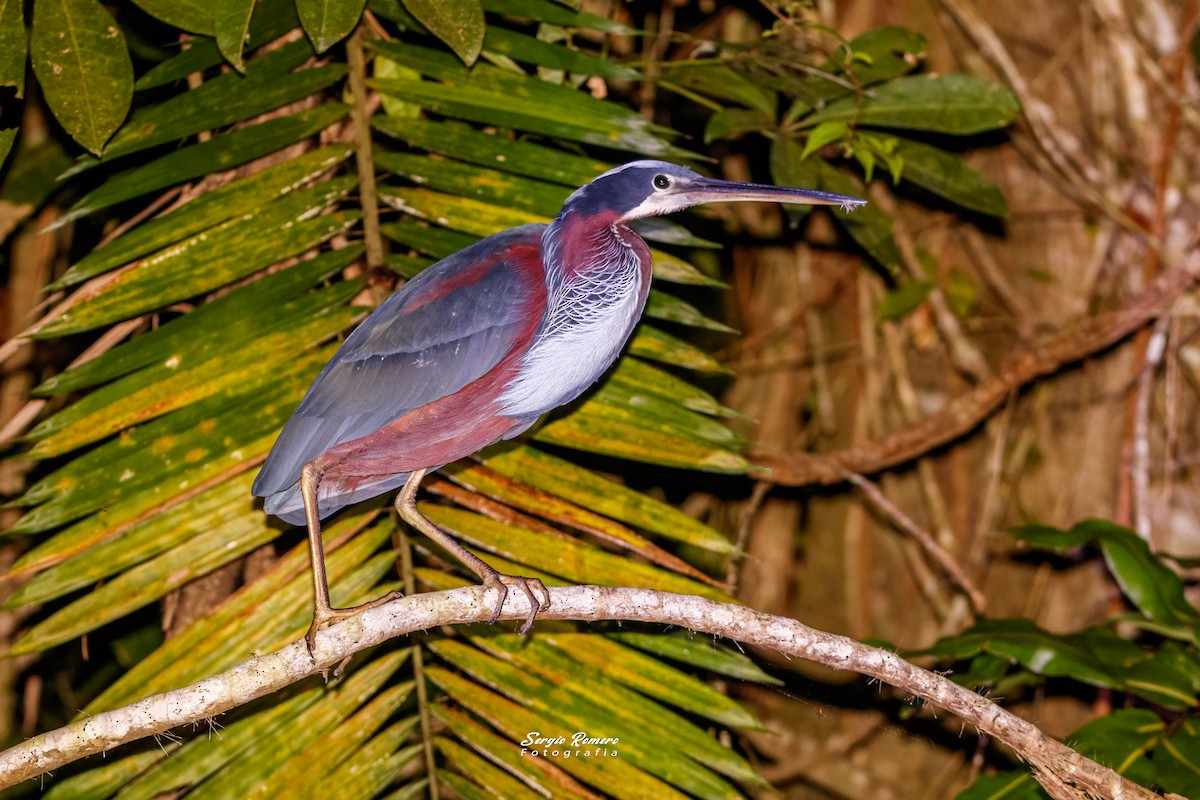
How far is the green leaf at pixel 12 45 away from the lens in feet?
8.89

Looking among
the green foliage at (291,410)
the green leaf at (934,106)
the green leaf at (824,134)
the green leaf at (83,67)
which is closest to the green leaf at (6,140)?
the green foliage at (291,410)

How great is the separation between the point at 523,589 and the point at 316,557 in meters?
0.50

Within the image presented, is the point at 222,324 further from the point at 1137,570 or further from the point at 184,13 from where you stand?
the point at 1137,570

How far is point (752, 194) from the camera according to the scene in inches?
97.3

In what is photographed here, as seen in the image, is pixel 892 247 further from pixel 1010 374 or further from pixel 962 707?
pixel 962 707

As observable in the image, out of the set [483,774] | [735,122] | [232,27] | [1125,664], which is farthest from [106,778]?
[1125,664]

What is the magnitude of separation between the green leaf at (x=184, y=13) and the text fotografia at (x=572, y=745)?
6.71 ft

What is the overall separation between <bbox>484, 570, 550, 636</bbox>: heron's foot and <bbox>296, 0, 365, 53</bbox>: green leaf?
1.40 meters

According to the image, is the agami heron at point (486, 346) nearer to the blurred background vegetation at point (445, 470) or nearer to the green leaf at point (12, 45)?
the blurred background vegetation at point (445, 470)

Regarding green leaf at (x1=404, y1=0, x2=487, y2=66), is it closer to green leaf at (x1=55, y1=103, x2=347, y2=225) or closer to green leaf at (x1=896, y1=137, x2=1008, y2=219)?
green leaf at (x1=55, y1=103, x2=347, y2=225)

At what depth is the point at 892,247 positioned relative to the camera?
360 cm

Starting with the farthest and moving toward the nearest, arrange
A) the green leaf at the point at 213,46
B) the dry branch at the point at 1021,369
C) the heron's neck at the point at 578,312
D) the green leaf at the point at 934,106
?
the dry branch at the point at 1021,369 < the green leaf at the point at 934,106 < the green leaf at the point at 213,46 < the heron's neck at the point at 578,312

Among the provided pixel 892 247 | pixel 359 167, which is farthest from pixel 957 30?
pixel 359 167

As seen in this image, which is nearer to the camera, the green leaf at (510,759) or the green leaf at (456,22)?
the green leaf at (510,759)
